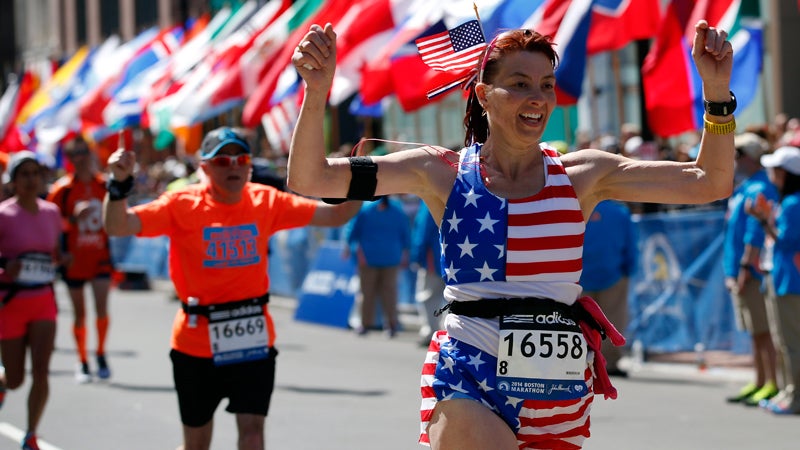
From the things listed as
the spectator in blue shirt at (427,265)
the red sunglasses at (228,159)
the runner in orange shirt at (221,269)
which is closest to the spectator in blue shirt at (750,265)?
the spectator in blue shirt at (427,265)

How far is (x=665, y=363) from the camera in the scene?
1310cm

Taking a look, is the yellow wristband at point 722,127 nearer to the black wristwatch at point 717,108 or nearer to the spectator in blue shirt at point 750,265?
the black wristwatch at point 717,108

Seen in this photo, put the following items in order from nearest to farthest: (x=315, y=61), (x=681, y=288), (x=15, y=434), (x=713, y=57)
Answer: (x=315, y=61)
(x=713, y=57)
(x=15, y=434)
(x=681, y=288)

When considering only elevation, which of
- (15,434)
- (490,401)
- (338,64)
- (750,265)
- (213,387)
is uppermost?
(338,64)

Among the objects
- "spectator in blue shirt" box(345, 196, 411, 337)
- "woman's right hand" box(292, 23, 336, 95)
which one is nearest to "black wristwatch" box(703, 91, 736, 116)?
"woman's right hand" box(292, 23, 336, 95)

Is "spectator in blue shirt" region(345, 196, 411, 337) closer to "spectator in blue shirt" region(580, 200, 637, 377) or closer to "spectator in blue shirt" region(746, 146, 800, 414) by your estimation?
"spectator in blue shirt" region(580, 200, 637, 377)

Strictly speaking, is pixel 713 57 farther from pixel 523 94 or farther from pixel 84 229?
pixel 84 229

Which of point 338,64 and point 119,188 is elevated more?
point 338,64

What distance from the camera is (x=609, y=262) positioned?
482 inches

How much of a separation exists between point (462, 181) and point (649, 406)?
6.63m

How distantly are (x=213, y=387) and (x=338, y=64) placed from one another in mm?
13817

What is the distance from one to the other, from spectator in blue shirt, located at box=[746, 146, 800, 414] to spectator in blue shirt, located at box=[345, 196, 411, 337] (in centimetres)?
679

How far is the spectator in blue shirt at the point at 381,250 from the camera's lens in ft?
53.8

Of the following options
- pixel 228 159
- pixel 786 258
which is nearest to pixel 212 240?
pixel 228 159
